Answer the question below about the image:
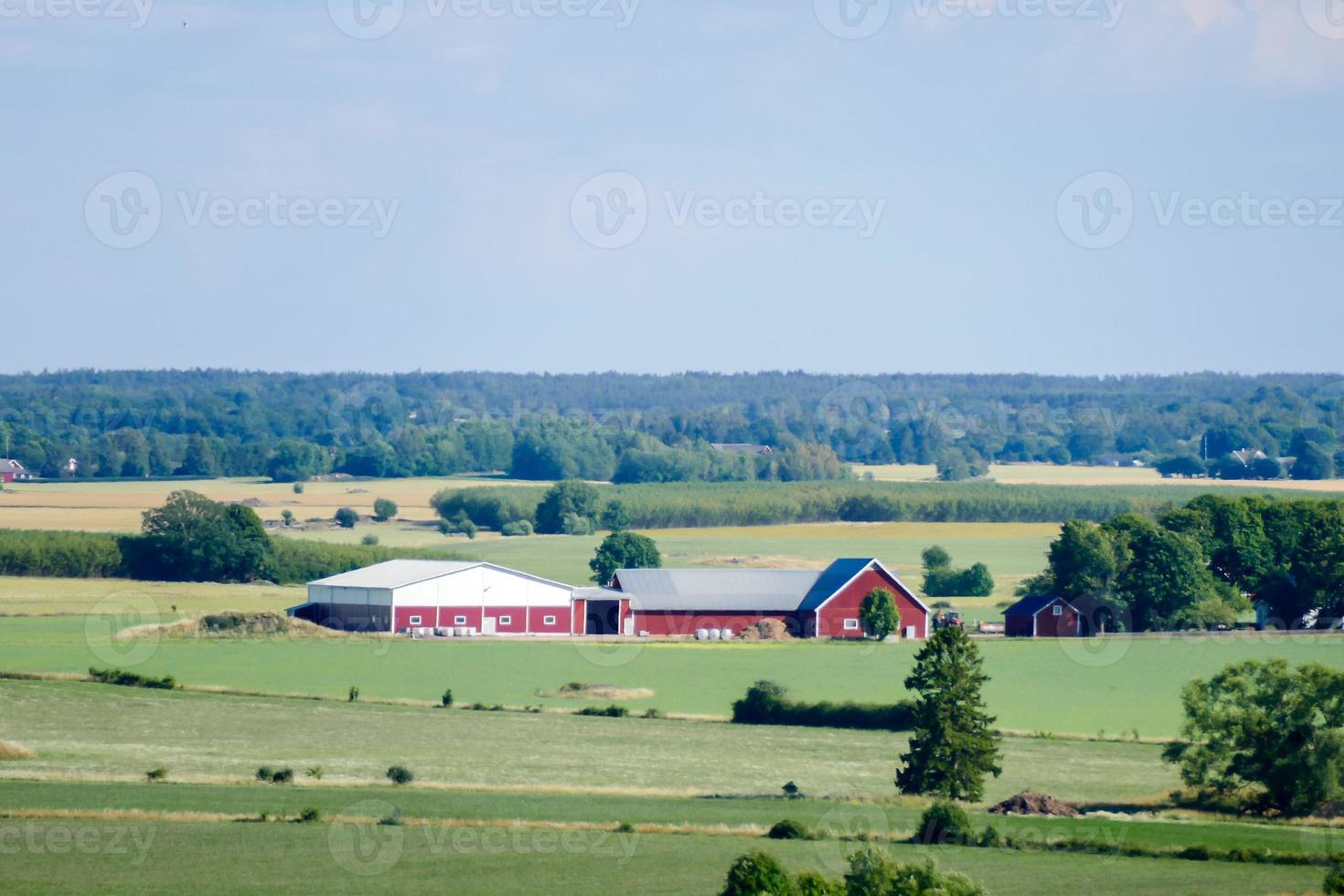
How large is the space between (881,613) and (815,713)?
69.6 ft

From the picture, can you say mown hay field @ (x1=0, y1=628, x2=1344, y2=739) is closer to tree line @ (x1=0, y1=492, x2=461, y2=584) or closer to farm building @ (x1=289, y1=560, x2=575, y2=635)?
farm building @ (x1=289, y1=560, x2=575, y2=635)

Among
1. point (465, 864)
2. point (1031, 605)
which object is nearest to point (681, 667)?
point (1031, 605)

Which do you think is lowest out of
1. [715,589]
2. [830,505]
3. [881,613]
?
[881,613]

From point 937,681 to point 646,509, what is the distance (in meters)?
79.5

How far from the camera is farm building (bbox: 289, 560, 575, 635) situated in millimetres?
62312

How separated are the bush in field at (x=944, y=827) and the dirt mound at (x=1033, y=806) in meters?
3.03

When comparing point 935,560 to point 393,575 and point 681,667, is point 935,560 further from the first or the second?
point 681,667

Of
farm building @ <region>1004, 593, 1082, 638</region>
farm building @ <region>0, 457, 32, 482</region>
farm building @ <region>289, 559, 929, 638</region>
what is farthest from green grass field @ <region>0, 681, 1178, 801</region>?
farm building @ <region>0, 457, 32, 482</region>

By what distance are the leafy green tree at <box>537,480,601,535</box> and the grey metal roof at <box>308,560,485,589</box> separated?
125 ft

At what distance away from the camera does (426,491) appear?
13375 centimetres

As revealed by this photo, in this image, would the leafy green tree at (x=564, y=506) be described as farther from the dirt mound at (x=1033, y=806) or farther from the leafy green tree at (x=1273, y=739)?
the dirt mound at (x=1033, y=806)

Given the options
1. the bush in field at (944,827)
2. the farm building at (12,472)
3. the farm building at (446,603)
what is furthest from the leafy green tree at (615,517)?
the bush in field at (944,827)

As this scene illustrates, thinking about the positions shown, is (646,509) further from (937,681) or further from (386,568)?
(937,681)

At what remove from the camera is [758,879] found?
20703 mm
